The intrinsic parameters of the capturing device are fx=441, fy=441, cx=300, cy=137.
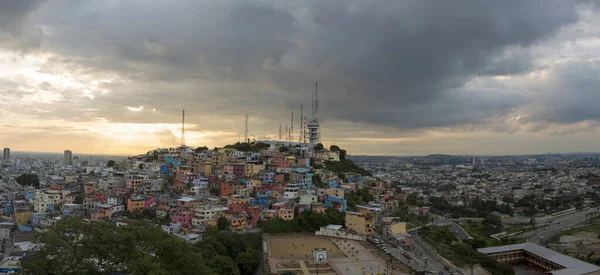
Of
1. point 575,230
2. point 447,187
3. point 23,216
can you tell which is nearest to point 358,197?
point 575,230

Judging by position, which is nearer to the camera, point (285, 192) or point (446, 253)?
point (446, 253)

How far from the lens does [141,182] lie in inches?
1219

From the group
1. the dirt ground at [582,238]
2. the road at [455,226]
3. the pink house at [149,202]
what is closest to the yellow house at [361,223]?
the road at [455,226]

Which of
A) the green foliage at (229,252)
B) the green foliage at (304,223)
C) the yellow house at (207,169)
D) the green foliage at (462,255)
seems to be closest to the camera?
the green foliage at (229,252)

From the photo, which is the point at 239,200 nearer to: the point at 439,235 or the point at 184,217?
the point at 184,217

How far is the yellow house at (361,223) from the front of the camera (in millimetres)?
25142

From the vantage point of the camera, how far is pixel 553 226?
38.6m

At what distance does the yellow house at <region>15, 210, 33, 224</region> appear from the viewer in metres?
28.2

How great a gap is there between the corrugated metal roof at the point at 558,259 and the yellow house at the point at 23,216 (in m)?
28.3

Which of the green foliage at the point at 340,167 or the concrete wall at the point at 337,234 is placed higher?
the green foliage at the point at 340,167

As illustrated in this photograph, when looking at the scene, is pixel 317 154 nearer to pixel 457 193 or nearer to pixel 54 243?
pixel 457 193

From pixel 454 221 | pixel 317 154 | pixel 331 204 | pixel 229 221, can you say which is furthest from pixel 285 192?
pixel 454 221

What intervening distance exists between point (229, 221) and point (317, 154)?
789 inches

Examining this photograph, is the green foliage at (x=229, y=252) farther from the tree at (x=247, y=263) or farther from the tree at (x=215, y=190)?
the tree at (x=215, y=190)
